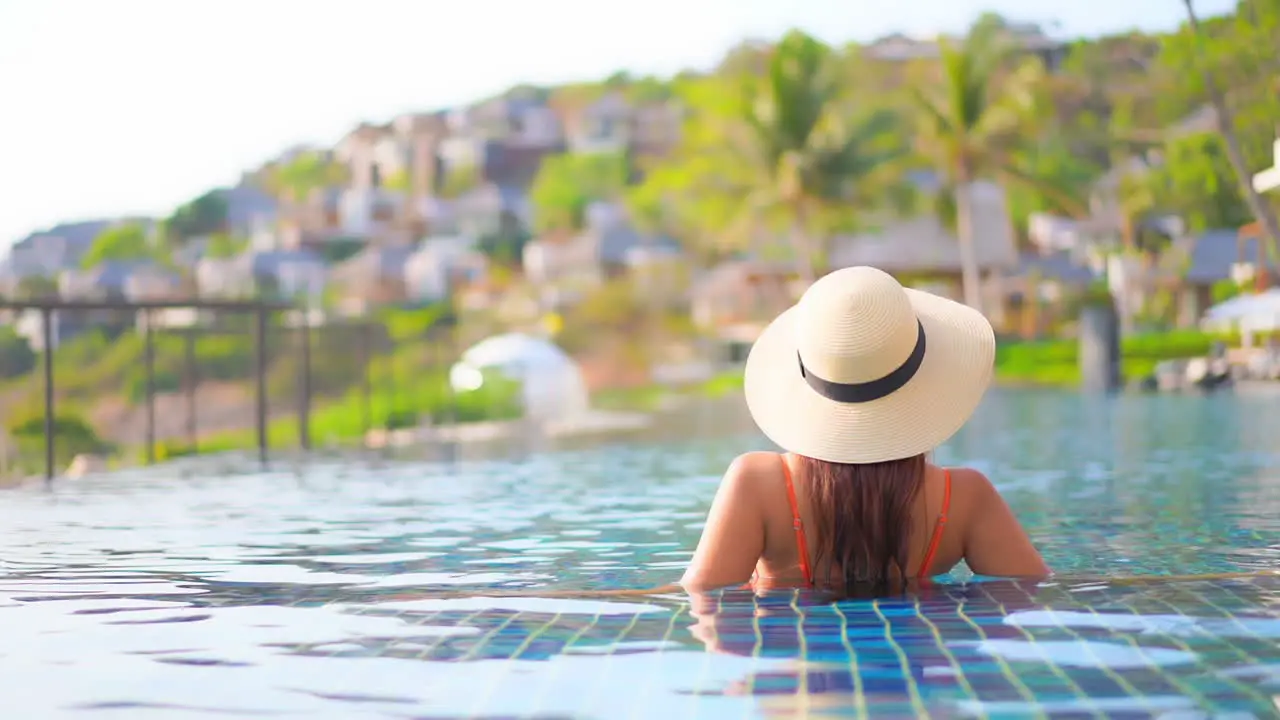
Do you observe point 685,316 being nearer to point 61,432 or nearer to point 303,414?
point 61,432

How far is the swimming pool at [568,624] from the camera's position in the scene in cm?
349

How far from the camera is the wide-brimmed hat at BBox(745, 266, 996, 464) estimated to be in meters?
3.96

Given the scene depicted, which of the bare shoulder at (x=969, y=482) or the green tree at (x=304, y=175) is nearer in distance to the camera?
the bare shoulder at (x=969, y=482)

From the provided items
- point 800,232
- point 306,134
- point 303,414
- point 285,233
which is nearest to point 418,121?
point 306,134

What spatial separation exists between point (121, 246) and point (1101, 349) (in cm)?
9854

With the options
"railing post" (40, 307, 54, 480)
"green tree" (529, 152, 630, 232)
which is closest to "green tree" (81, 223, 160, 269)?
"green tree" (529, 152, 630, 232)

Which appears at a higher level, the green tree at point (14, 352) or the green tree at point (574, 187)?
the green tree at point (574, 187)

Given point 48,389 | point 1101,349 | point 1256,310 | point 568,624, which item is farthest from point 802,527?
point 1256,310

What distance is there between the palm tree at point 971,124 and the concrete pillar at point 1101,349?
50.1ft

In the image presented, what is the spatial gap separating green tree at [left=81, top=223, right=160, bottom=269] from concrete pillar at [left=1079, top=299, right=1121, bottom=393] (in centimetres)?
9274

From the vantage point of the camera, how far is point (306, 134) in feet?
547

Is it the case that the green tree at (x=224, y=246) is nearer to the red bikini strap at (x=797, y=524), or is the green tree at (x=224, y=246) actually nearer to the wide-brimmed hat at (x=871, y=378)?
the red bikini strap at (x=797, y=524)

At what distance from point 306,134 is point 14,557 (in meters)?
164

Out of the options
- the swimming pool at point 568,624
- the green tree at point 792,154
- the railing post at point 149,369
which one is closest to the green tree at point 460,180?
the green tree at point 792,154
